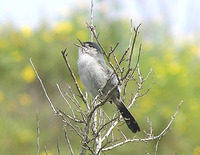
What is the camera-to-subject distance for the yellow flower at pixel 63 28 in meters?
9.78

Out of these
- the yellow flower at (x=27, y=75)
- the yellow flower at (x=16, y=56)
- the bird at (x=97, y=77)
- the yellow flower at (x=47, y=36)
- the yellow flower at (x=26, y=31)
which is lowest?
the bird at (x=97, y=77)

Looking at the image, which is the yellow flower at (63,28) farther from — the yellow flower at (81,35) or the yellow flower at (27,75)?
the yellow flower at (27,75)

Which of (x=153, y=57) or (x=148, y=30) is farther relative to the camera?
(x=148, y=30)

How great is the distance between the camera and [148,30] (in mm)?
10398

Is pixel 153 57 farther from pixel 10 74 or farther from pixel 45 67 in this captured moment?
pixel 10 74

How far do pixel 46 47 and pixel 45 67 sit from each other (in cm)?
40

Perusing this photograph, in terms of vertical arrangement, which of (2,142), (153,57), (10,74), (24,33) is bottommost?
(2,142)

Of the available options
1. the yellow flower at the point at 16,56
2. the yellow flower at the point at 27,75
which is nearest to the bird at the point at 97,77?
the yellow flower at the point at 27,75

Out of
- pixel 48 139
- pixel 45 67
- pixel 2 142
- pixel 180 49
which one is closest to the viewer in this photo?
pixel 2 142

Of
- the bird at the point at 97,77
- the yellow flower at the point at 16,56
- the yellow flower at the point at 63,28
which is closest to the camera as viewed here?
the bird at the point at 97,77

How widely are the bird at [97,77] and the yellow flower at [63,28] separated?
4.91m

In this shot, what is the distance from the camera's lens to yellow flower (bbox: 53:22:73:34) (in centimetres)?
978

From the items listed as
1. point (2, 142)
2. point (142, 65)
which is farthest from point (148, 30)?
point (2, 142)

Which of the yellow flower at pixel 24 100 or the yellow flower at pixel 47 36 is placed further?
the yellow flower at pixel 47 36
